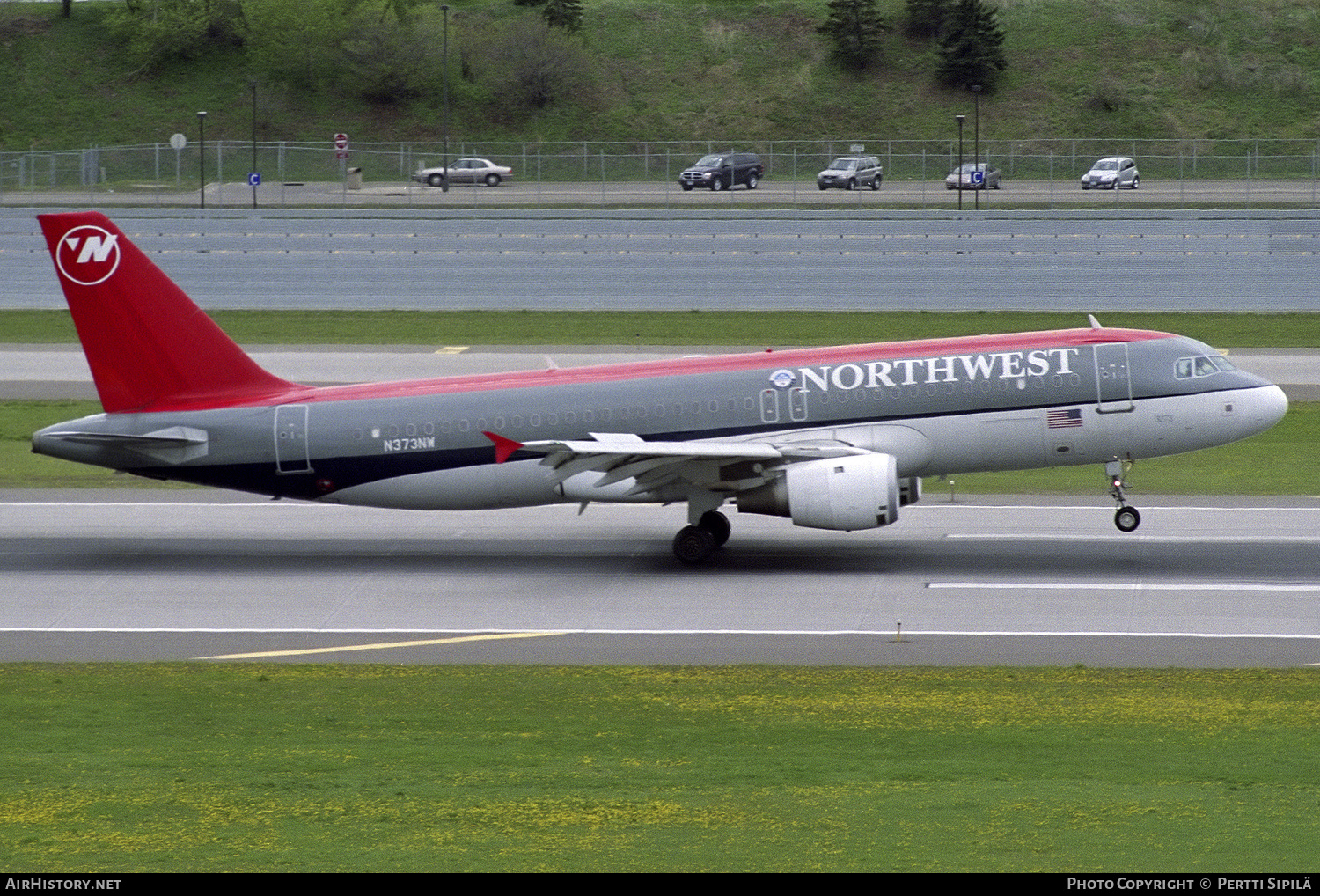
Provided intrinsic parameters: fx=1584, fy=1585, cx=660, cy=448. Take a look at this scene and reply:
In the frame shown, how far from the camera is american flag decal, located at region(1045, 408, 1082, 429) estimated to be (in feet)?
92.9

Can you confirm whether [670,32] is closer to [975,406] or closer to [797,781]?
[975,406]

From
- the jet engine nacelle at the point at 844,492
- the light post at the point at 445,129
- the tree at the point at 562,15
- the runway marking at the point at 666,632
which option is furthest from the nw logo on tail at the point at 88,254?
the tree at the point at 562,15

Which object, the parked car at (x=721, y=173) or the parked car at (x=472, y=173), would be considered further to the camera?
the parked car at (x=472, y=173)

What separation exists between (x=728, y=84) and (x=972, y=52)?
638 inches

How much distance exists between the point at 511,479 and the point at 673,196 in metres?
60.5

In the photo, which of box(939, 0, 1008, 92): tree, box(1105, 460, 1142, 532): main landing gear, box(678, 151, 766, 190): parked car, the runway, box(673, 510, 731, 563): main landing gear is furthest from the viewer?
box(939, 0, 1008, 92): tree

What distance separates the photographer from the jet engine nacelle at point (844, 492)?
26.8 m

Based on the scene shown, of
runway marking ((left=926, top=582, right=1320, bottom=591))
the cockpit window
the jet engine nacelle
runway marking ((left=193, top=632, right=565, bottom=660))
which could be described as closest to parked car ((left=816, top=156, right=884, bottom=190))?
the cockpit window

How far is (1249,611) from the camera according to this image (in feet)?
81.1

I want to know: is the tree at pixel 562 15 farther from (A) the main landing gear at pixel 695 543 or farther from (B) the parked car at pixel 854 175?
(A) the main landing gear at pixel 695 543

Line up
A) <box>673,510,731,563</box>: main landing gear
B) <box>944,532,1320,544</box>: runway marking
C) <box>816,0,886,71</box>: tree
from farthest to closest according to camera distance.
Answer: <box>816,0,886,71</box>: tree → <box>944,532,1320,544</box>: runway marking → <box>673,510,731,563</box>: main landing gear

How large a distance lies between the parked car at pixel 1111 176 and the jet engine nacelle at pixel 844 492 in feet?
206

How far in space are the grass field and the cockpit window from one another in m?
8.82

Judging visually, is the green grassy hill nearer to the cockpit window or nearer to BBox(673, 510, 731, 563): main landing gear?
the cockpit window
